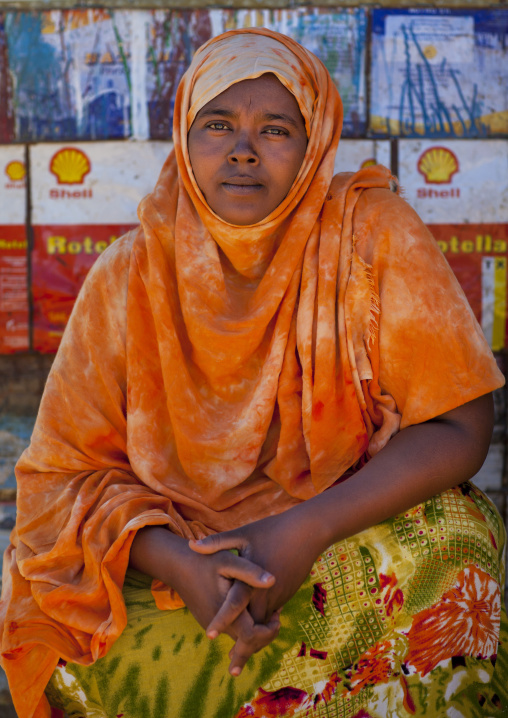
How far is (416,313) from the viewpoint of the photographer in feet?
5.79

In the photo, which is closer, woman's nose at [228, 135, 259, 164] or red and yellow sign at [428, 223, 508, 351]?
woman's nose at [228, 135, 259, 164]

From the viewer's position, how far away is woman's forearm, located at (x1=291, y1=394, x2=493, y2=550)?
1584 millimetres

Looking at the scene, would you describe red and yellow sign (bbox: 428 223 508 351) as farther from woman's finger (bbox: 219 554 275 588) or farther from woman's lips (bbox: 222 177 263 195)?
woman's finger (bbox: 219 554 275 588)

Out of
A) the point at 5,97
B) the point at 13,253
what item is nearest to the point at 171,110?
the point at 5,97

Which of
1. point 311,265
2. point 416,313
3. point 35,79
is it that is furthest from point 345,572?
point 35,79

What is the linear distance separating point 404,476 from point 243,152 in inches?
33.0

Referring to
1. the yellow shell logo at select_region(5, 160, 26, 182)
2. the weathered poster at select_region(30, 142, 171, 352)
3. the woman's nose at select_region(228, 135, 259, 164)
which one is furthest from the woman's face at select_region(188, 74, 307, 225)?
the yellow shell logo at select_region(5, 160, 26, 182)

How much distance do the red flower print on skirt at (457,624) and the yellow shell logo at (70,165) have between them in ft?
6.25

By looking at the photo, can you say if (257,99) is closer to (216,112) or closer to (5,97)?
(216,112)

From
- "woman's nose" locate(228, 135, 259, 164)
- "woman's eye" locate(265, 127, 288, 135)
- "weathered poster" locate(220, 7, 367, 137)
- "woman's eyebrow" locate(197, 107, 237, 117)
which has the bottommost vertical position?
"woman's nose" locate(228, 135, 259, 164)

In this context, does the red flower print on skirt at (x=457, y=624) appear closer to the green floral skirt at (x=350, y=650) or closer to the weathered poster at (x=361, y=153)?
the green floral skirt at (x=350, y=650)

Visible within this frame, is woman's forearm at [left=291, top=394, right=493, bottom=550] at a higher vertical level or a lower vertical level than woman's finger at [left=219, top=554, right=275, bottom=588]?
higher

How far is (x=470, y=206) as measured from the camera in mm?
2715

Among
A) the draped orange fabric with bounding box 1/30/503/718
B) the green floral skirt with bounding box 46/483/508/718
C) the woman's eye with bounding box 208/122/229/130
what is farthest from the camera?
the woman's eye with bounding box 208/122/229/130
